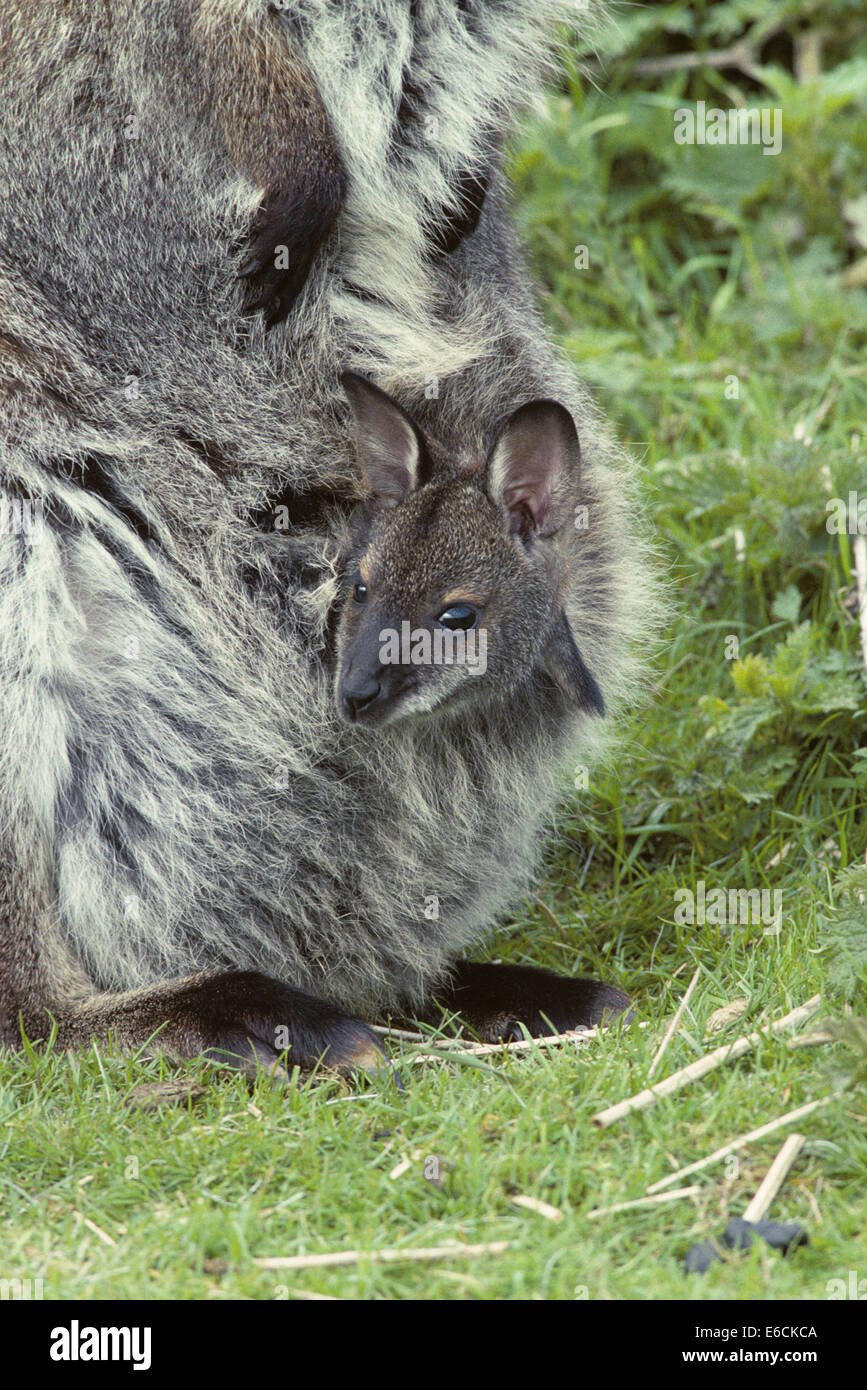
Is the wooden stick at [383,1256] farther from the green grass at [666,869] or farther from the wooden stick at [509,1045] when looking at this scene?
the wooden stick at [509,1045]

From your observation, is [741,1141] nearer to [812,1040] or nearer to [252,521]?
[812,1040]

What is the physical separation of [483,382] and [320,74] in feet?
2.51

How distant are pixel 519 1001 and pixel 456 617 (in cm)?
98

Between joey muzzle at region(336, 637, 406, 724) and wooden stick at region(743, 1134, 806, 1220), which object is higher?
joey muzzle at region(336, 637, 406, 724)

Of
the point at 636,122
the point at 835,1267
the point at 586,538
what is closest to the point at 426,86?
the point at 586,538

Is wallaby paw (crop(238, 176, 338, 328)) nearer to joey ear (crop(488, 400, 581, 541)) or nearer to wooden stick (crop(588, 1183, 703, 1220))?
joey ear (crop(488, 400, 581, 541))

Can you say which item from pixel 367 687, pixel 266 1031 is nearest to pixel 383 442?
pixel 367 687

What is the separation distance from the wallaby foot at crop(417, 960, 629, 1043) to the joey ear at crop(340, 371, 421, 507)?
1198 millimetres

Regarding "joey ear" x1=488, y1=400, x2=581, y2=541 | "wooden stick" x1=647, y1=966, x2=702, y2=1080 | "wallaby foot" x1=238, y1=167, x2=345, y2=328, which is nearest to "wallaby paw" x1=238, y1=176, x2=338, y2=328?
"wallaby foot" x1=238, y1=167, x2=345, y2=328

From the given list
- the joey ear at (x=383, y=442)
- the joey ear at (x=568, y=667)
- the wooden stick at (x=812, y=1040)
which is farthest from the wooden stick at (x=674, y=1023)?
the joey ear at (x=383, y=442)

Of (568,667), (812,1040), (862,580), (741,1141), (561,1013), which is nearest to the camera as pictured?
(741,1141)

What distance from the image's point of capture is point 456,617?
3.50 meters

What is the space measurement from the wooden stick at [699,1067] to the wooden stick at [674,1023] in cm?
4

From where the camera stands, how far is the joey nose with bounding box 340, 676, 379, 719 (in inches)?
133
